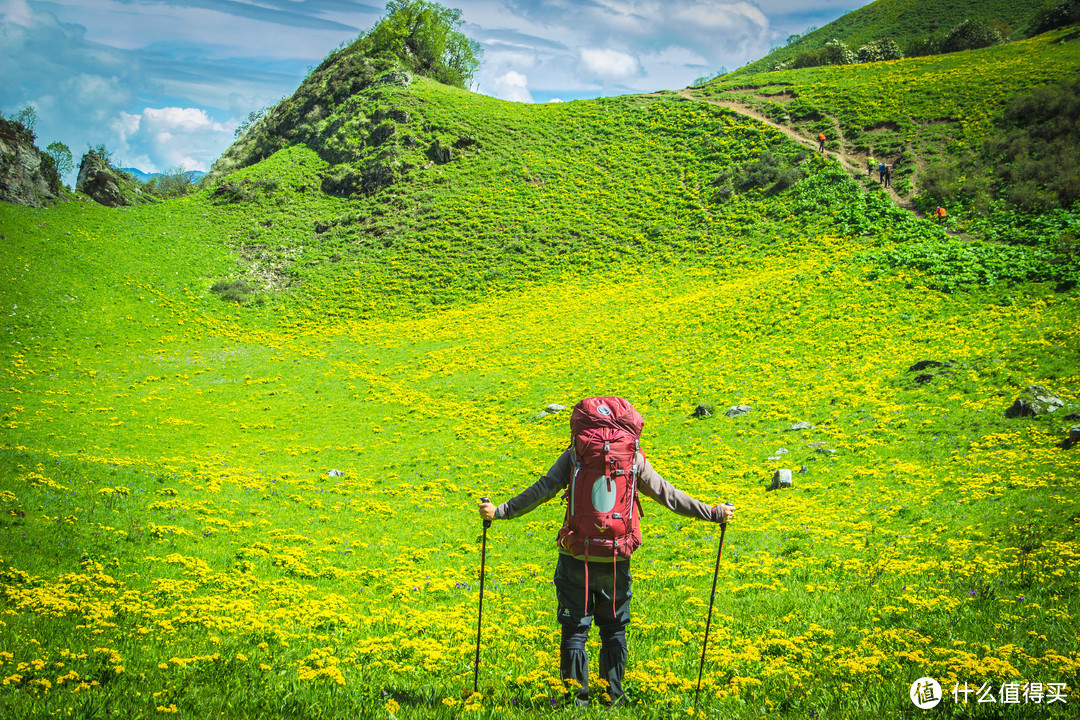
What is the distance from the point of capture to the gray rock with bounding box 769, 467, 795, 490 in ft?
55.7

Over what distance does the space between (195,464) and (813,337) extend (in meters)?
29.9

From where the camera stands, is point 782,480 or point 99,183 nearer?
point 782,480

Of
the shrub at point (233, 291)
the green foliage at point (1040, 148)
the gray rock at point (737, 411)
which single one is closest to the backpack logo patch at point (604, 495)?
the gray rock at point (737, 411)

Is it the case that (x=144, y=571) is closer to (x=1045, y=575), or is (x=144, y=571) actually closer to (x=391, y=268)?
(x=1045, y=575)

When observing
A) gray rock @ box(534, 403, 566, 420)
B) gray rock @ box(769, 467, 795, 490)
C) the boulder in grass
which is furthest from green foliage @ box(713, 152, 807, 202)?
gray rock @ box(769, 467, 795, 490)

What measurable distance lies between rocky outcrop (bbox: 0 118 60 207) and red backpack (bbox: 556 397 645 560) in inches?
2671

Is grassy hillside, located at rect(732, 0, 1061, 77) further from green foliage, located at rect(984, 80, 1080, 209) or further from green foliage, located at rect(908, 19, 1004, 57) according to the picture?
green foliage, located at rect(984, 80, 1080, 209)

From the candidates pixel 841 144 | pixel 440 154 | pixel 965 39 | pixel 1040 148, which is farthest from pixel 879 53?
pixel 440 154

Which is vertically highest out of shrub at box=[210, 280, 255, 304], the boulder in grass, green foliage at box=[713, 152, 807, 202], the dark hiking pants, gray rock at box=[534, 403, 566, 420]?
green foliage at box=[713, 152, 807, 202]

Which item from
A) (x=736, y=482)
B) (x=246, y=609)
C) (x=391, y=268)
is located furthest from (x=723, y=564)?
(x=391, y=268)

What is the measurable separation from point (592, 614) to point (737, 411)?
63.4 feet

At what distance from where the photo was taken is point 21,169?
5016cm

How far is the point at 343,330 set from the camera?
44.9 meters

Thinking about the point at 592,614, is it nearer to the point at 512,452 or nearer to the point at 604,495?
the point at 604,495
